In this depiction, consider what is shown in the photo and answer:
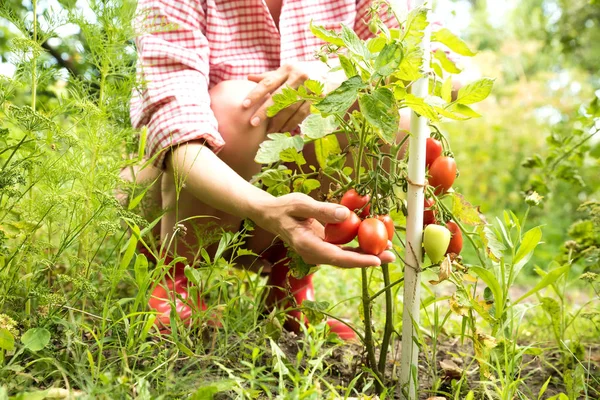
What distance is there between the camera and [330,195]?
1.25 meters

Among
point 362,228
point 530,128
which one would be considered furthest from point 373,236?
point 530,128

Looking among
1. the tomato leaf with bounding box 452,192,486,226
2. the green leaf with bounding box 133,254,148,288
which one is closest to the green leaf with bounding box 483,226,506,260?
the tomato leaf with bounding box 452,192,486,226

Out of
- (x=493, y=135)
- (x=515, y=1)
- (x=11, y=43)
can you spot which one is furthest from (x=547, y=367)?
(x=515, y=1)

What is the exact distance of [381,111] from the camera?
105cm

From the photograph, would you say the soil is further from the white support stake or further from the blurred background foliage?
the blurred background foliage

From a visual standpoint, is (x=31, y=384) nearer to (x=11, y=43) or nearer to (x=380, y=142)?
(x=11, y=43)

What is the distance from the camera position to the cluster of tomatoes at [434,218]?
1156mm

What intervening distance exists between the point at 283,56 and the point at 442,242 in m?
0.83

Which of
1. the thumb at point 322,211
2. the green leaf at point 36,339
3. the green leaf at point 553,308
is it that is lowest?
the green leaf at point 36,339

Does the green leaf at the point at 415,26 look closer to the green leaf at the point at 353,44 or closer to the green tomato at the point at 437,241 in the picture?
the green leaf at the point at 353,44

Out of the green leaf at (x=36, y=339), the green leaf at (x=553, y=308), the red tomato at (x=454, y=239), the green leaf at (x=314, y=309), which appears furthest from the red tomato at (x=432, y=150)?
the green leaf at (x=36, y=339)

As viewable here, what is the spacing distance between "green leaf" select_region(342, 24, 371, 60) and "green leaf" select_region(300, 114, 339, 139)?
0.47ft

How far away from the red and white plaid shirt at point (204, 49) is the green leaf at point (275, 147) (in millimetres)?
304

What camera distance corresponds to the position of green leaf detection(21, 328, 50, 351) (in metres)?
1.13
